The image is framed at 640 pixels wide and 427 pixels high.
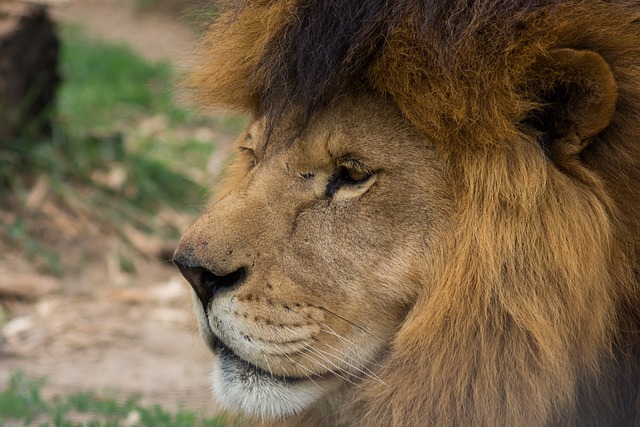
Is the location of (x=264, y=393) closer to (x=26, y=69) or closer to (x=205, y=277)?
(x=205, y=277)

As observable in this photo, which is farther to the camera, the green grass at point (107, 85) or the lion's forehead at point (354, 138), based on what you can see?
the green grass at point (107, 85)

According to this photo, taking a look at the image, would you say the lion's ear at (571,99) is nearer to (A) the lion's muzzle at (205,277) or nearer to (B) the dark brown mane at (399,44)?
(B) the dark brown mane at (399,44)

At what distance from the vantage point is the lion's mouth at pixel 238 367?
104 inches

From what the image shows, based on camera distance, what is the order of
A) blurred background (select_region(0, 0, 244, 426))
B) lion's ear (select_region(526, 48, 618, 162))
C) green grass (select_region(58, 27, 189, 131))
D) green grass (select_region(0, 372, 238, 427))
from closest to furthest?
lion's ear (select_region(526, 48, 618, 162))
green grass (select_region(0, 372, 238, 427))
blurred background (select_region(0, 0, 244, 426))
green grass (select_region(58, 27, 189, 131))

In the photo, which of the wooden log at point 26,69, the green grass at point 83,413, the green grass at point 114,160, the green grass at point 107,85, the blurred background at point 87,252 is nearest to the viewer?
the green grass at point 83,413

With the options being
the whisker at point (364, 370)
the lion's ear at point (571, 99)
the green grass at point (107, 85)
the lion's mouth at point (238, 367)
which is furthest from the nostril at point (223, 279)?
the green grass at point (107, 85)

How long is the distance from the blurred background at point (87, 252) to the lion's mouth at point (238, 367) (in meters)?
1.41

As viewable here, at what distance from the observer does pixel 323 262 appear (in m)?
2.62

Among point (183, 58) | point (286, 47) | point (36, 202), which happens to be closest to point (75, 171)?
point (36, 202)

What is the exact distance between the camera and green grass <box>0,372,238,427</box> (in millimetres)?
4078

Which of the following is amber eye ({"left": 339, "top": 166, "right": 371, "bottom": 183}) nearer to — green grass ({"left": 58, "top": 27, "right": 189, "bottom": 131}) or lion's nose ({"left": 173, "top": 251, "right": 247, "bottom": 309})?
lion's nose ({"left": 173, "top": 251, "right": 247, "bottom": 309})

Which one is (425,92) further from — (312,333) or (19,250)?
(19,250)

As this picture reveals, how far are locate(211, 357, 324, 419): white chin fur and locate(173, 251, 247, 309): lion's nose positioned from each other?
0.24 meters

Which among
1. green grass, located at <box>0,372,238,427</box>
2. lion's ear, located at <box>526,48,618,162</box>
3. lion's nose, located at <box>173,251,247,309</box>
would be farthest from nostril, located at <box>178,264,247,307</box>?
green grass, located at <box>0,372,238,427</box>
